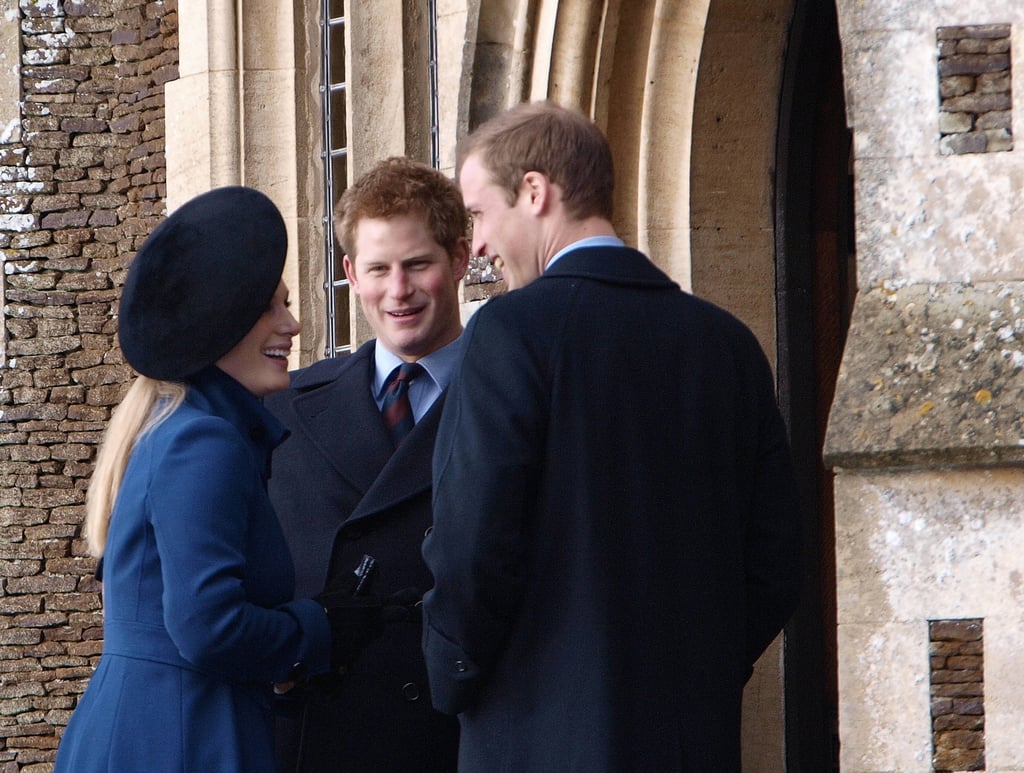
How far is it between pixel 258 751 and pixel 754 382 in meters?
0.99

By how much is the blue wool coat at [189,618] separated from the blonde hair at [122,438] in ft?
0.08

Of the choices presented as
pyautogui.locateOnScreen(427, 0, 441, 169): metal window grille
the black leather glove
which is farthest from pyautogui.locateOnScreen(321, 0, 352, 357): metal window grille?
the black leather glove

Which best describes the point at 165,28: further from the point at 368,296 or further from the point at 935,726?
the point at 935,726

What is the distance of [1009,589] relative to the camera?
3.11 metres

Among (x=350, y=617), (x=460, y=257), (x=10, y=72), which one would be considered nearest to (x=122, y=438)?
(x=350, y=617)

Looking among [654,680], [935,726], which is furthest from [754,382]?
[935,726]

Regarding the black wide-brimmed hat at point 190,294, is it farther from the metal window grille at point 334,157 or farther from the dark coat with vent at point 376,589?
the metal window grille at point 334,157

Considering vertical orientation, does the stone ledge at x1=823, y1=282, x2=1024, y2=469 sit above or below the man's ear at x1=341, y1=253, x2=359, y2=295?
below

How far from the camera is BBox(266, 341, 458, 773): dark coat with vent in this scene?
321cm

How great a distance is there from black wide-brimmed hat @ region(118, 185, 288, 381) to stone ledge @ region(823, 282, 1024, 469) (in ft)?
3.53

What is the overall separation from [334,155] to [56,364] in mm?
1635

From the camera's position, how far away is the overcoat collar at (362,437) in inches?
128

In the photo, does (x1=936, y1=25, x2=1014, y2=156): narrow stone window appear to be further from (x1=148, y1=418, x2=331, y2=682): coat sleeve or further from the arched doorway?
the arched doorway

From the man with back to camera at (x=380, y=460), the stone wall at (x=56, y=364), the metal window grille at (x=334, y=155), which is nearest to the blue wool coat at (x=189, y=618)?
the man with back to camera at (x=380, y=460)
